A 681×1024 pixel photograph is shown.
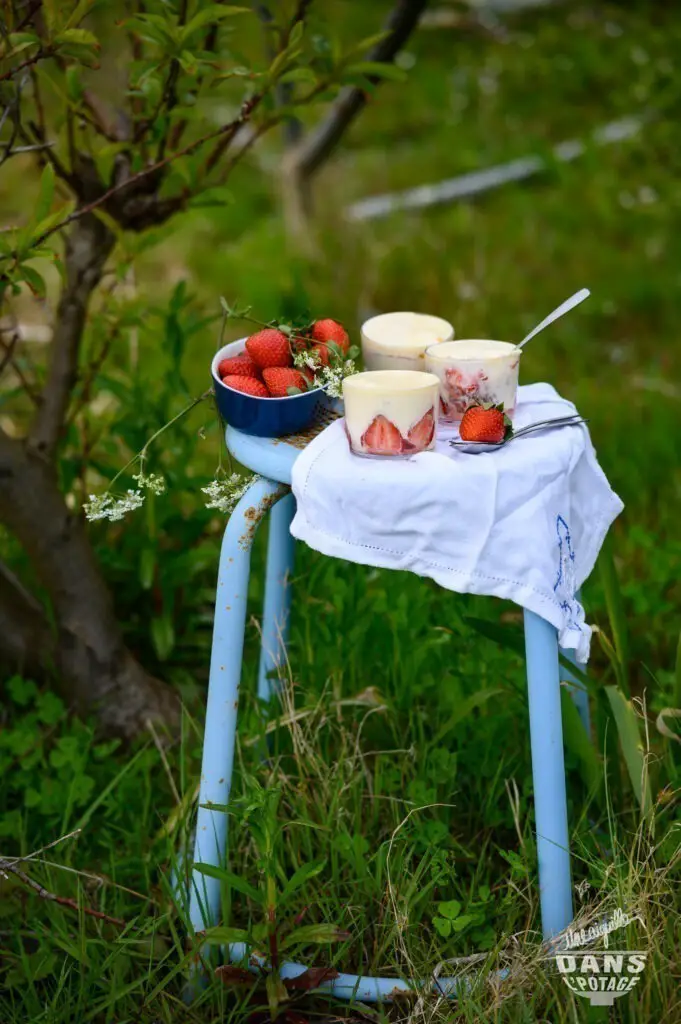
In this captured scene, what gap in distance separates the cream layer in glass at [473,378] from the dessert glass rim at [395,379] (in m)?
0.04

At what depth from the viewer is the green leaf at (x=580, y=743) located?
66.6 inches

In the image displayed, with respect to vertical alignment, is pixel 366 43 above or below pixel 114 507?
above

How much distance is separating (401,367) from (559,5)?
6744 mm

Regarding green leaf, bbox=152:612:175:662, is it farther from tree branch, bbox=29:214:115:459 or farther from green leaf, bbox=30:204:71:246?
green leaf, bbox=30:204:71:246

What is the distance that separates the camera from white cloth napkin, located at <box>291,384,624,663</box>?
140 centimetres

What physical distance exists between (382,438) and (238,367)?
0.28 meters

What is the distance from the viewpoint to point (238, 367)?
1588 mm

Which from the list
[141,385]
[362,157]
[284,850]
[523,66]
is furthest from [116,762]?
[523,66]

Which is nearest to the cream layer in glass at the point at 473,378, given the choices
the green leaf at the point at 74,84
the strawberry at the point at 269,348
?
the strawberry at the point at 269,348

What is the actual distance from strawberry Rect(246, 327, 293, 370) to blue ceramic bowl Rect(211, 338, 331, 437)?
0.06 meters

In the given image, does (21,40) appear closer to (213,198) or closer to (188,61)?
(188,61)

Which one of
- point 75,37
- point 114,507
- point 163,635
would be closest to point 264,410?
point 114,507

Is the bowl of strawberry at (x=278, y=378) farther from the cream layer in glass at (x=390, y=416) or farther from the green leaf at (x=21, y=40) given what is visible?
the green leaf at (x=21, y=40)

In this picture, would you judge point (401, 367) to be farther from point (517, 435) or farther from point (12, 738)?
point (12, 738)
